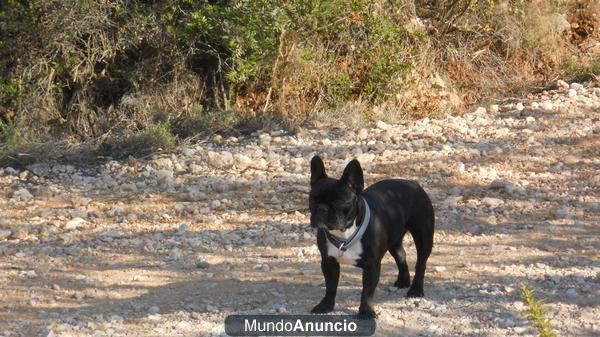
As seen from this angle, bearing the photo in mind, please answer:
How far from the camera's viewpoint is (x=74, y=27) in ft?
39.0

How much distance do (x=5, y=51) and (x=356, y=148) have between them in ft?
16.6

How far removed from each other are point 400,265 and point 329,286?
2.52 ft

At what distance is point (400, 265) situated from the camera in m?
6.73

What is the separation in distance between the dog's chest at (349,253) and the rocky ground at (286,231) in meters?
0.46

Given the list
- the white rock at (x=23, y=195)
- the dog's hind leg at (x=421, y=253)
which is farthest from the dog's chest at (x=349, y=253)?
the white rock at (x=23, y=195)

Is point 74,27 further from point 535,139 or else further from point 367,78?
point 535,139

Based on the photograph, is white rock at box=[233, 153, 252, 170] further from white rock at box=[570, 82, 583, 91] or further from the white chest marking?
white rock at box=[570, 82, 583, 91]

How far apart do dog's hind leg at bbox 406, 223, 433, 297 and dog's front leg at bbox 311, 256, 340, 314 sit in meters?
0.66

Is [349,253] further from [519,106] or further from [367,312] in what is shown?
[519,106]

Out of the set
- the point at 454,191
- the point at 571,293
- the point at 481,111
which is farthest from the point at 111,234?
the point at 481,111

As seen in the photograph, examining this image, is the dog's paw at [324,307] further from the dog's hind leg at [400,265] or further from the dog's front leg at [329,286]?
the dog's hind leg at [400,265]

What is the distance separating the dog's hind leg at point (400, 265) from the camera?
22.0 ft

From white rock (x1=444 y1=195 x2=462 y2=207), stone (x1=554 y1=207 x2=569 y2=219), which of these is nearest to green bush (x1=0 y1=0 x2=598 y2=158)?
white rock (x1=444 y1=195 x2=462 y2=207)

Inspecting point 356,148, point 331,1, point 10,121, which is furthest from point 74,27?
point 356,148
